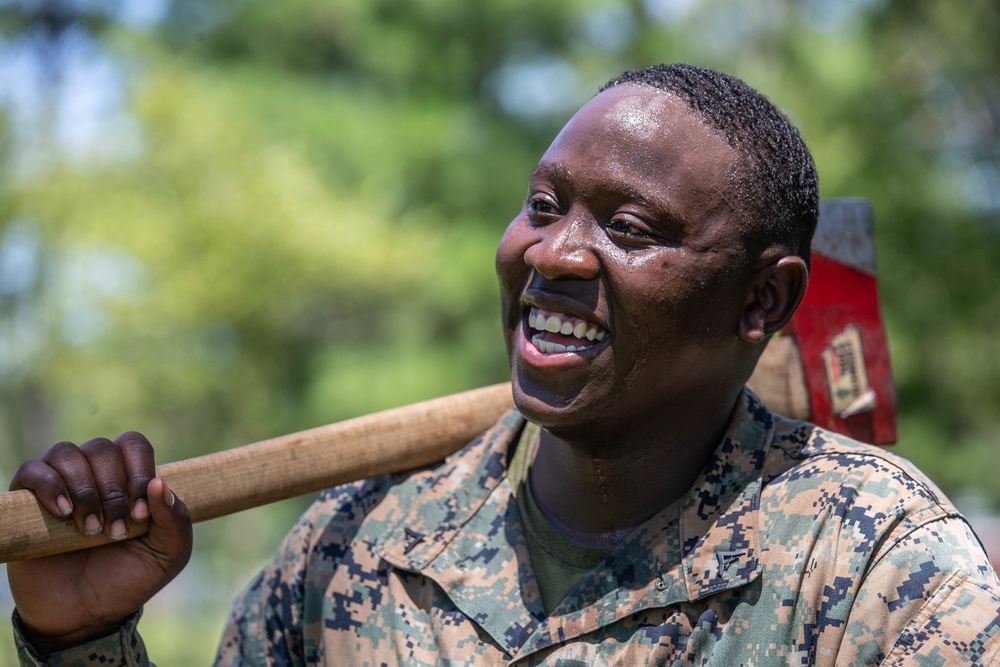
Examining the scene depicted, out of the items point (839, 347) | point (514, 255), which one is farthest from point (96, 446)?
point (839, 347)

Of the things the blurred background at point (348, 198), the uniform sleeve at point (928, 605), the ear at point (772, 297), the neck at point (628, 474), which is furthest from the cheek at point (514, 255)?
the blurred background at point (348, 198)

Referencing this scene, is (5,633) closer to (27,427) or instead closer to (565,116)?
(27,427)

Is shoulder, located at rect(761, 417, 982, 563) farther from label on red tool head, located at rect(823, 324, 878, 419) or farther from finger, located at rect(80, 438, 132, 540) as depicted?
finger, located at rect(80, 438, 132, 540)

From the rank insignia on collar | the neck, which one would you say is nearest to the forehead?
the neck

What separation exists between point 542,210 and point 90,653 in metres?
1.24

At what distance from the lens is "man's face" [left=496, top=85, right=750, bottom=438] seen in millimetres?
2320

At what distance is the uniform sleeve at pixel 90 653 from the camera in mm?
2332

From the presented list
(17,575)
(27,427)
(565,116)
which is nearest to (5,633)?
(27,427)

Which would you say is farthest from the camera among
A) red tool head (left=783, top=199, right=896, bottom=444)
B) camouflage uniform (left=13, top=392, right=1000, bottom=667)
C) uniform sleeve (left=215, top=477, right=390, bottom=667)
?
red tool head (left=783, top=199, right=896, bottom=444)

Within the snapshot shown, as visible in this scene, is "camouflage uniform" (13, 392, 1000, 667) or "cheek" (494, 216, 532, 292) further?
"cheek" (494, 216, 532, 292)

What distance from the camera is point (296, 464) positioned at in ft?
8.56

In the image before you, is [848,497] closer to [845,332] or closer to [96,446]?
[845,332]

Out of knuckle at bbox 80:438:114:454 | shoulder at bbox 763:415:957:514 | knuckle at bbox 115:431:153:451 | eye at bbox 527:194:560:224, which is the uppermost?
eye at bbox 527:194:560:224

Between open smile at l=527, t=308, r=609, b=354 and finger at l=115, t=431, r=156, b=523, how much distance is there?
0.78m
